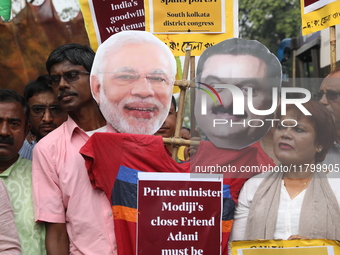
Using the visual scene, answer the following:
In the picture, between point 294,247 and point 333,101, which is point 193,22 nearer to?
point 333,101

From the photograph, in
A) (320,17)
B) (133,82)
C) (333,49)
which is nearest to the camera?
(133,82)

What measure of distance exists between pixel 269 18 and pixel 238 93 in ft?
34.2

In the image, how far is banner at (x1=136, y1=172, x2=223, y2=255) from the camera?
94.0 inches

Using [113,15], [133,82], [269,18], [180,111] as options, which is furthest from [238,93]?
[269,18]

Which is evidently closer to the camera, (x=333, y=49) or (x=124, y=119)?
(x=124, y=119)

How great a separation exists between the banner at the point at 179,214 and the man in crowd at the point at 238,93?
0.23 meters

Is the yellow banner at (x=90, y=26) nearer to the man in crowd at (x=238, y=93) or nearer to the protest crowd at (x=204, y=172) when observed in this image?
A: the protest crowd at (x=204, y=172)

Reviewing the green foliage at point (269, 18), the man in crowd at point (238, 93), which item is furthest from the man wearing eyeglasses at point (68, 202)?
the green foliage at point (269, 18)

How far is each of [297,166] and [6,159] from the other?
153 centimetres

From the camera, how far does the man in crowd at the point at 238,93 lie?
7.95 ft

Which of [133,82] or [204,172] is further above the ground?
[133,82]

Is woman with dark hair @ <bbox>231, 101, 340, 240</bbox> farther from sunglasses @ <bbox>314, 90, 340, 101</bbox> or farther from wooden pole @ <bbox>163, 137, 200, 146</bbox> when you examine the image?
wooden pole @ <bbox>163, 137, 200, 146</bbox>

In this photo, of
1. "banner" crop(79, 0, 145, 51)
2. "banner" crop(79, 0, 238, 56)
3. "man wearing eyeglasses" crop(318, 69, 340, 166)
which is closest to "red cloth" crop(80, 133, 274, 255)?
"man wearing eyeglasses" crop(318, 69, 340, 166)

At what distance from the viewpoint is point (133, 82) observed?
2543mm
